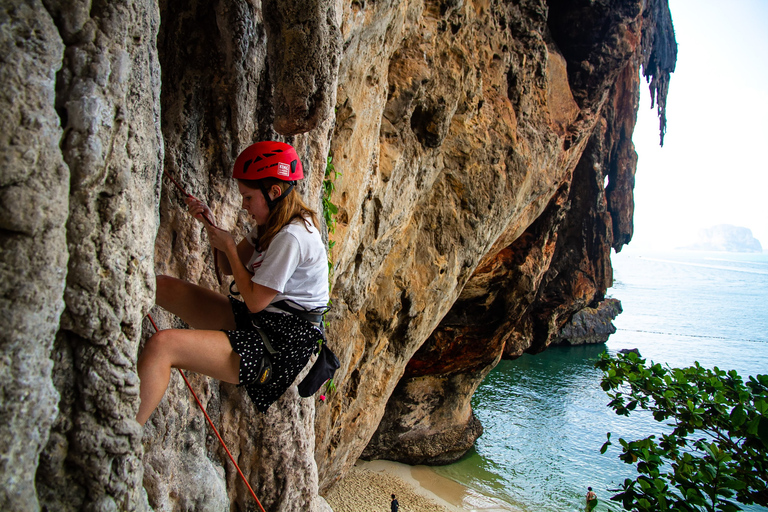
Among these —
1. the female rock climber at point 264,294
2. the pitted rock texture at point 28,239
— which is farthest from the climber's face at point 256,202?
the pitted rock texture at point 28,239

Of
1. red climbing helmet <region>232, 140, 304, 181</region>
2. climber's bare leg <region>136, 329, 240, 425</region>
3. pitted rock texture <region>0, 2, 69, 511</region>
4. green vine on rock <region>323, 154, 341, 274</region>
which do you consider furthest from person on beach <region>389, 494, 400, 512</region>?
pitted rock texture <region>0, 2, 69, 511</region>

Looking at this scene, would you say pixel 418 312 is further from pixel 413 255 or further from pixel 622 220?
pixel 622 220

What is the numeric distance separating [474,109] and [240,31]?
4.95 metres

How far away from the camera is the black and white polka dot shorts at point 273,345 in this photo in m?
2.31

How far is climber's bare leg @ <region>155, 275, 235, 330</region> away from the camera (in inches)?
99.9

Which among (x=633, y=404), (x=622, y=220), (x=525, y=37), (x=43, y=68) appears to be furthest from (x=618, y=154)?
(x=43, y=68)

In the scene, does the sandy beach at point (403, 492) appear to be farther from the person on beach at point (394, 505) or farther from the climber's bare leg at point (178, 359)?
the climber's bare leg at point (178, 359)

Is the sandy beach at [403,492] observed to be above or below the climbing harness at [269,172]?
below

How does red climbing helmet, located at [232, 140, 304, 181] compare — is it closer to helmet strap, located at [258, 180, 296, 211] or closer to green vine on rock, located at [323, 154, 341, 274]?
helmet strap, located at [258, 180, 296, 211]

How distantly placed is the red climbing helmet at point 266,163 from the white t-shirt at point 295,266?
26 cm

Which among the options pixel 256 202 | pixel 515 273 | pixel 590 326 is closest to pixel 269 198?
pixel 256 202

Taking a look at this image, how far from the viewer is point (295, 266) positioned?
232cm

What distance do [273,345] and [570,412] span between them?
2061cm

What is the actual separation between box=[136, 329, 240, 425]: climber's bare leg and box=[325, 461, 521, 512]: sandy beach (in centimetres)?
896
